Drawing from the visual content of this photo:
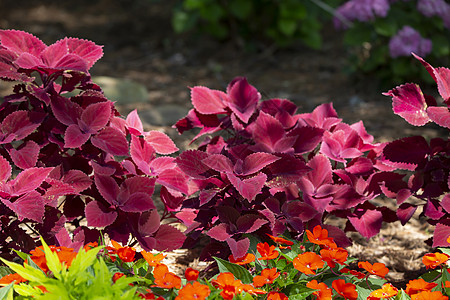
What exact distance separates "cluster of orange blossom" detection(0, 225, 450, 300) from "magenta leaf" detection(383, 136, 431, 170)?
421 millimetres

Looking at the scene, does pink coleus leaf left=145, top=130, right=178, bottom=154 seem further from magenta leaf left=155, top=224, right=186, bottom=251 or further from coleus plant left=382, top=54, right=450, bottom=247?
coleus plant left=382, top=54, right=450, bottom=247

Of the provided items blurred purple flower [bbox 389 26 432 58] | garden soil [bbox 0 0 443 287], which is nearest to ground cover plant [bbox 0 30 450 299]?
garden soil [bbox 0 0 443 287]

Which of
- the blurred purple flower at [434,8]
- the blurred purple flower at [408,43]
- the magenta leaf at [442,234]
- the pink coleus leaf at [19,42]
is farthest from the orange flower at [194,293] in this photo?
the blurred purple flower at [434,8]

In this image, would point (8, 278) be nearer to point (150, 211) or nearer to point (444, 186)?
point (150, 211)

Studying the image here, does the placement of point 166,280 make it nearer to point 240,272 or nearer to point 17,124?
point 240,272

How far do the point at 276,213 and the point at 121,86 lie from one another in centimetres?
327

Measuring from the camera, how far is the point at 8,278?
1.42 metres

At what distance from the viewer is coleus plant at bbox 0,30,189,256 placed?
168 cm

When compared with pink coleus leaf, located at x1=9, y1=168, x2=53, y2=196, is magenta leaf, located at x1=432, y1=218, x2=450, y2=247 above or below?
below

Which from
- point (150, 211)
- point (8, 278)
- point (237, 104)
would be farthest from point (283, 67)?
point (8, 278)

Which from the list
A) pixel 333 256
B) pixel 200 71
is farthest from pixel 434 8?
pixel 333 256

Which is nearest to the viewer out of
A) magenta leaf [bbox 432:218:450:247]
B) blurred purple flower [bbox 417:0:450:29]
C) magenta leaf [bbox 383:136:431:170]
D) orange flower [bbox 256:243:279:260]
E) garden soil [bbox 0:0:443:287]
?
orange flower [bbox 256:243:279:260]

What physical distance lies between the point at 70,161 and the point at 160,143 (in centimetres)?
33

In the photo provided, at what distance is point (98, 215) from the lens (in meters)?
1.69
